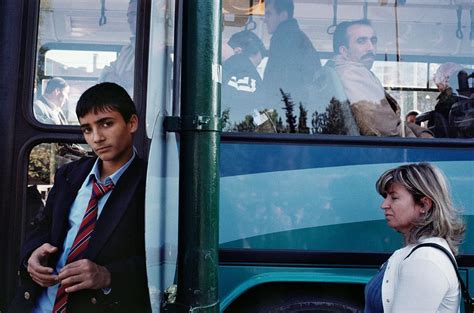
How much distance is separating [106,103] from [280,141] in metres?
1.13

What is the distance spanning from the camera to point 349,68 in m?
3.67

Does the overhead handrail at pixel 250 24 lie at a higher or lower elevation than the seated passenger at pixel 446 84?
higher

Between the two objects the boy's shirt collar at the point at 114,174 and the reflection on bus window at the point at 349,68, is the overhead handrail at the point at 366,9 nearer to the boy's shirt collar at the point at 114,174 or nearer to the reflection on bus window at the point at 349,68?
the reflection on bus window at the point at 349,68

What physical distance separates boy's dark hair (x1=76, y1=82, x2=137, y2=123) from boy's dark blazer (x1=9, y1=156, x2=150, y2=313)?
0.23 metres

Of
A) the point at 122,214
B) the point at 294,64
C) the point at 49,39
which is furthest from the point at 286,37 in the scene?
the point at 122,214

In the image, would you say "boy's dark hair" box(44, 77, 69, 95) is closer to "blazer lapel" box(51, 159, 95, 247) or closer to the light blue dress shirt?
"blazer lapel" box(51, 159, 95, 247)

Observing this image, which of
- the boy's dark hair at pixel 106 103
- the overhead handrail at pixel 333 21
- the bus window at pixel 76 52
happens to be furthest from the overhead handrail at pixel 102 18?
the overhead handrail at pixel 333 21

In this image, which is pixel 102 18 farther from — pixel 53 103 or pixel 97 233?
pixel 97 233

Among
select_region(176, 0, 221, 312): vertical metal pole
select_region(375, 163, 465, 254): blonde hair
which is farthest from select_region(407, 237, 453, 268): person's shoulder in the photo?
A: select_region(176, 0, 221, 312): vertical metal pole

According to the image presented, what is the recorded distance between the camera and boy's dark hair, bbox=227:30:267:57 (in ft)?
11.7

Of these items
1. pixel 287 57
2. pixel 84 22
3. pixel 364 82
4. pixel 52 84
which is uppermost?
pixel 84 22

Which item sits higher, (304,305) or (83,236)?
(83,236)

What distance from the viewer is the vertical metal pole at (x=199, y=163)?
1.68 m

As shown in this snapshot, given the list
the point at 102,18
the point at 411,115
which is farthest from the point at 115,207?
the point at 411,115
